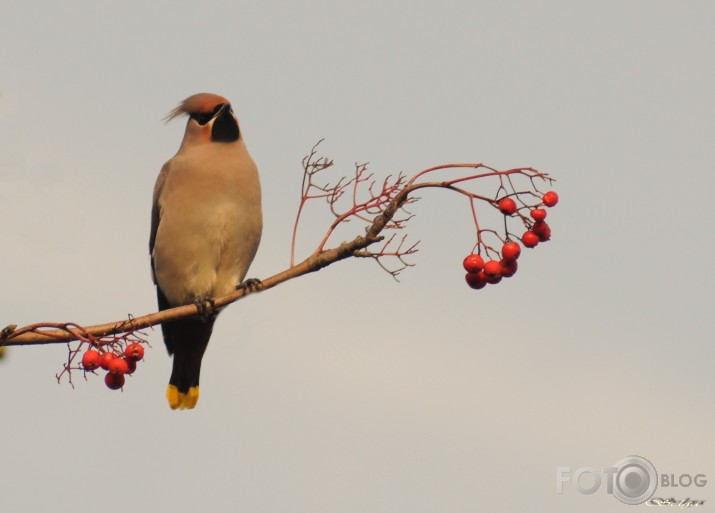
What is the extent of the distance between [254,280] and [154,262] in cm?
132

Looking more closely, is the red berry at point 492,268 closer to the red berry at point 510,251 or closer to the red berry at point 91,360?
the red berry at point 510,251

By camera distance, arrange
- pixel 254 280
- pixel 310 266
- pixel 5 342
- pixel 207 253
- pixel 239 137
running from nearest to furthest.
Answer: pixel 5 342, pixel 310 266, pixel 254 280, pixel 207 253, pixel 239 137

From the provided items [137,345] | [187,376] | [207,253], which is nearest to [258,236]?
[207,253]

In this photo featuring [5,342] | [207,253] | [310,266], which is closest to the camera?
[5,342]

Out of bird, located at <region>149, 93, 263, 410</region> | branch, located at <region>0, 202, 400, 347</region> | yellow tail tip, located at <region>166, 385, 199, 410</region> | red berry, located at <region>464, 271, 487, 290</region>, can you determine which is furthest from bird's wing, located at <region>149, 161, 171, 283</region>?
red berry, located at <region>464, 271, 487, 290</region>

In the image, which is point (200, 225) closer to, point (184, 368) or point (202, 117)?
point (202, 117)

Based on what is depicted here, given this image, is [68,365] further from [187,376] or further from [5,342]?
[187,376]

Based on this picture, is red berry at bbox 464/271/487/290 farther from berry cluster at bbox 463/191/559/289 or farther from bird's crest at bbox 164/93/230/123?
bird's crest at bbox 164/93/230/123

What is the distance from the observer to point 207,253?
557 centimetres

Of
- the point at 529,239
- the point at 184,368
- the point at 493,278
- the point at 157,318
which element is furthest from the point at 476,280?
the point at 184,368

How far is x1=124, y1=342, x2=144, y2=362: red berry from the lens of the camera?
3.69 meters

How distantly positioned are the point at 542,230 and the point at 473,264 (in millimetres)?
257

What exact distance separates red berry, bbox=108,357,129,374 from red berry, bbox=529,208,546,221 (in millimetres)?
1417

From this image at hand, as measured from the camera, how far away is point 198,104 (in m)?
6.02
